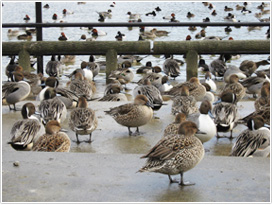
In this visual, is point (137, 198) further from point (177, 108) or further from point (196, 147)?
point (177, 108)

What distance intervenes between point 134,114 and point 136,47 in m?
5.78

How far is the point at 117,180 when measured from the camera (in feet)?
16.1

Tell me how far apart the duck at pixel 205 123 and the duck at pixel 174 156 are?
1.89 m

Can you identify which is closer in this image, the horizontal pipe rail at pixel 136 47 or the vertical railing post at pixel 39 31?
the horizontal pipe rail at pixel 136 47

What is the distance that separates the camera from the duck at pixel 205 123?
22.6 feet

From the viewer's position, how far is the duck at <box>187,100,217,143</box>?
6875 millimetres

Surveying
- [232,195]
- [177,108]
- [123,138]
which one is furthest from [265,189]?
[177,108]

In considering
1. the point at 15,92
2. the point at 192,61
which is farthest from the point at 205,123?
the point at 192,61

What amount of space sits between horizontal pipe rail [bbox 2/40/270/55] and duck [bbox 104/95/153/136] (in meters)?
5.46

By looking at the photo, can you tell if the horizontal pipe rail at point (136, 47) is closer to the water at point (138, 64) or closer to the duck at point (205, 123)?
the water at point (138, 64)

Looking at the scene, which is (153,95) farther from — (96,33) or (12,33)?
(12,33)

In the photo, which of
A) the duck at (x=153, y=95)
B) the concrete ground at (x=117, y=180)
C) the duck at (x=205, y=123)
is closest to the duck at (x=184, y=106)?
the duck at (x=153, y=95)

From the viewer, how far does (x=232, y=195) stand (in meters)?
4.56

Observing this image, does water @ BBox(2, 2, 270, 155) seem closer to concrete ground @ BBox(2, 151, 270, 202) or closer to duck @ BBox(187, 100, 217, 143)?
duck @ BBox(187, 100, 217, 143)
